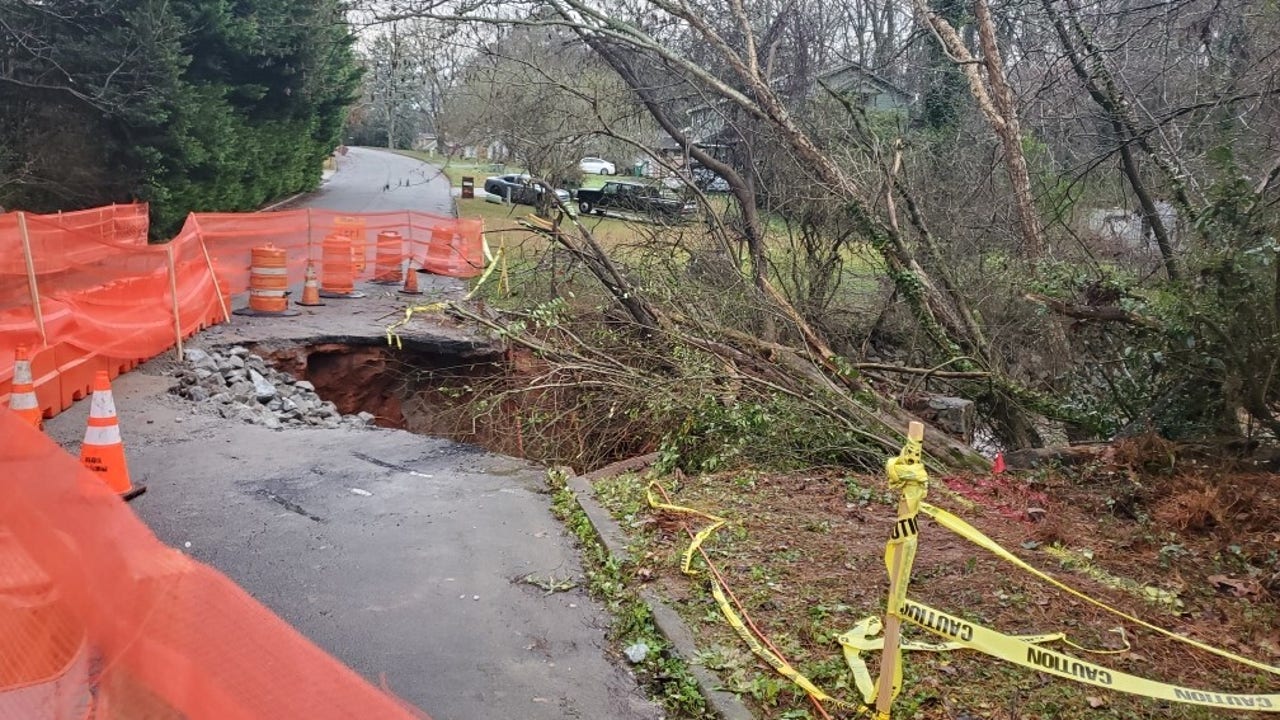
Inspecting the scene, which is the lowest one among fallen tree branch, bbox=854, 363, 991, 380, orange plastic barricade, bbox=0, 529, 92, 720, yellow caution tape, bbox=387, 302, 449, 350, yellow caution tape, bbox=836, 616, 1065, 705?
yellow caution tape, bbox=387, 302, 449, 350

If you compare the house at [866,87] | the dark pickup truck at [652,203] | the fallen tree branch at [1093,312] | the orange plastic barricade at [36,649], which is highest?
the house at [866,87]

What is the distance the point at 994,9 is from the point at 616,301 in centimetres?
567

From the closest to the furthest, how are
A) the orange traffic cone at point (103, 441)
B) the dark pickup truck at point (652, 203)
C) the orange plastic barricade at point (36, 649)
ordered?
the orange plastic barricade at point (36, 649), the orange traffic cone at point (103, 441), the dark pickup truck at point (652, 203)

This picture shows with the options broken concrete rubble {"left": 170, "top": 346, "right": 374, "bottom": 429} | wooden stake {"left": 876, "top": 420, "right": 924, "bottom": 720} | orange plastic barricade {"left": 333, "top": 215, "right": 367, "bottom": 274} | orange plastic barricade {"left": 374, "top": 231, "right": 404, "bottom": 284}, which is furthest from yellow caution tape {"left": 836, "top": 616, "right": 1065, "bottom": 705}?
orange plastic barricade {"left": 374, "top": 231, "right": 404, "bottom": 284}

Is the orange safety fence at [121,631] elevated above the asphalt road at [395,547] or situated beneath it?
elevated above

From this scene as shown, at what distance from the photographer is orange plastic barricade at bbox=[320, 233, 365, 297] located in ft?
49.3

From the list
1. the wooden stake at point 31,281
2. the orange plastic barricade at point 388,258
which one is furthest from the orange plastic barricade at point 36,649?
the orange plastic barricade at point 388,258

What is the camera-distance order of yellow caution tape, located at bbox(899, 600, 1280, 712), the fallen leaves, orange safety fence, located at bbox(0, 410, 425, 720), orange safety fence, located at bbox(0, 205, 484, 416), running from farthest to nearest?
1. orange safety fence, located at bbox(0, 205, 484, 416)
2. the fallen leaves
3. yellow caution tape, located at bbox(899, 600, 1280, 712)
4. orange safety fence, located at bbox(0, 410, 425, 720)

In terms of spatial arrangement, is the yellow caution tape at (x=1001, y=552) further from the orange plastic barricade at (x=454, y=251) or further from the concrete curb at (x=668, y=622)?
the orange plastic barricade at (x=454, y=251)

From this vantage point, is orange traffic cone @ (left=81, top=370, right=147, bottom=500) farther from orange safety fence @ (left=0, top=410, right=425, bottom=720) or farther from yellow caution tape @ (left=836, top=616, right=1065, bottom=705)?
yellow caution tape @ (left=836, top=616, right=1065, bottom=705)

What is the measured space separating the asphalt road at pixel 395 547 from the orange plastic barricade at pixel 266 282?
12.6 feet

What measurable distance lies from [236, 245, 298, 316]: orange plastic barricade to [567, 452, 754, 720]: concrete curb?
24.5 ft

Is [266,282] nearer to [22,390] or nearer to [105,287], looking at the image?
[105,287]

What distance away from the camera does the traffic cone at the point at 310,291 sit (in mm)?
13891
